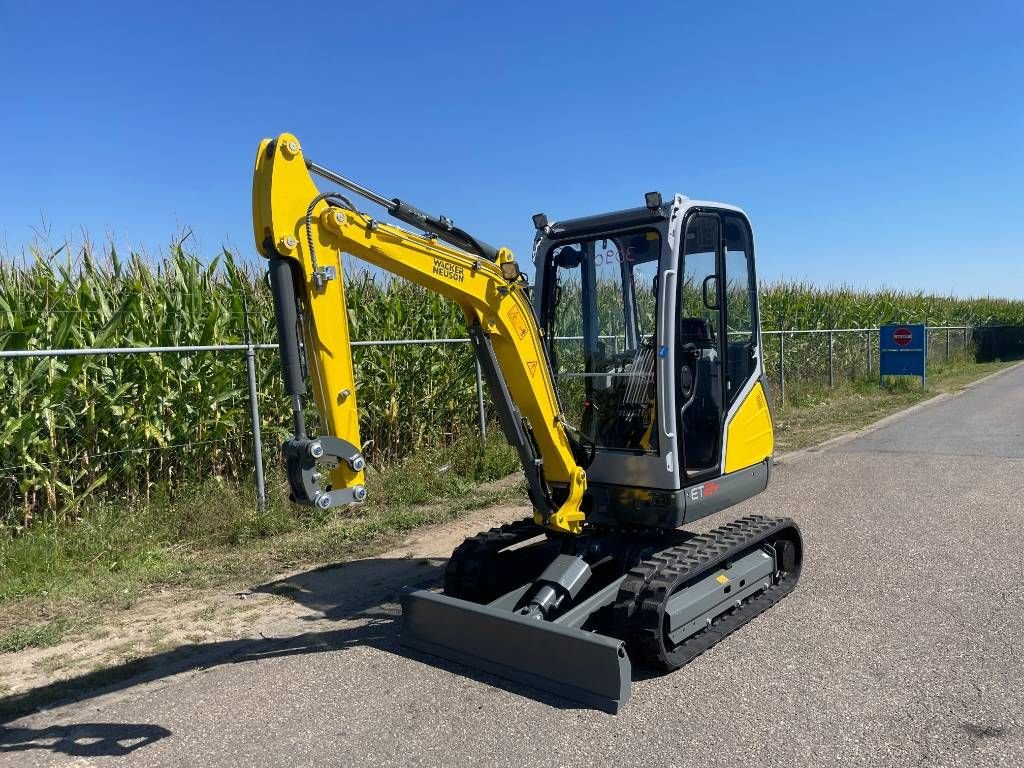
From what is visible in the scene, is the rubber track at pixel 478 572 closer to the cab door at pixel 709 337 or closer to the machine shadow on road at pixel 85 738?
the cab door at pixel 709 337

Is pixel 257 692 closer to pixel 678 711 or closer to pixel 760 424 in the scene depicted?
pixel 678 711

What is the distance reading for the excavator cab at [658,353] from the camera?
510 centimetres

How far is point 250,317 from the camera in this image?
9.08m

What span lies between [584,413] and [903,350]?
16601 mm

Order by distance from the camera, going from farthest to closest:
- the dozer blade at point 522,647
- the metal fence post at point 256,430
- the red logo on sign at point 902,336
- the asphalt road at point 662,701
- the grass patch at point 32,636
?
1. the red logo on sign at point 902,336
2. the metal fence post at point 256,430
3. the grass patch at point 32,636
4. the dozer blade at point 522,647
5. the asphalt road at point 662,701

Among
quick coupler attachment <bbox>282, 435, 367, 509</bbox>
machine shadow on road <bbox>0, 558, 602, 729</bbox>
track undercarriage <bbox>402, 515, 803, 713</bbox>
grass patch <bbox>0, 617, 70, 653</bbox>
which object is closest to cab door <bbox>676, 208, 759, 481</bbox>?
track undercarriage <bbox>402, 515, 803, 713</bbox>

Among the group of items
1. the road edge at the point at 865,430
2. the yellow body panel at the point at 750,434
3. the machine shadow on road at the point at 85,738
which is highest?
the yellow body panel at the point at 750,434

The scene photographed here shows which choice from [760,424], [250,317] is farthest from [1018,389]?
[250,317]

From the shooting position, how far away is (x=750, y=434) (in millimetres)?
5812

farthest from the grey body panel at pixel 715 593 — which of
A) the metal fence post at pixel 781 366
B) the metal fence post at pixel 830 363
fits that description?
the metal fence post at pixel 830 363

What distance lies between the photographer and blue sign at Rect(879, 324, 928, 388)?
19.2 metres

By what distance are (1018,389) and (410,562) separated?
65.7 ft

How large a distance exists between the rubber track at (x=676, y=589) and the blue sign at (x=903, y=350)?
15.7 meters

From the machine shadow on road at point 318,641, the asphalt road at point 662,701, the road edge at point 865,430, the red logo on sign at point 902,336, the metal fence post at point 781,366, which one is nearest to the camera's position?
the asphalt road at point 662,701
